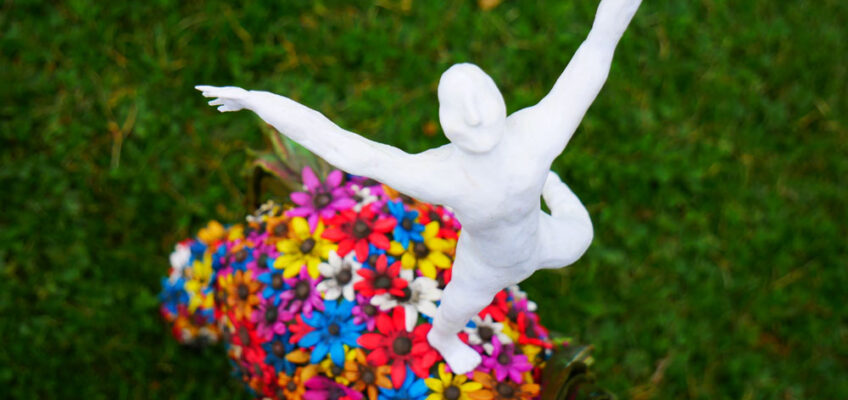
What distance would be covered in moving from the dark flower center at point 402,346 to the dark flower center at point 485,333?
0.18m

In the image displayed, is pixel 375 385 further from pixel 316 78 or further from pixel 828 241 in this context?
pixel 828 241

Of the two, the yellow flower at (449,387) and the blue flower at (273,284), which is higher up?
the blue flower at (273,284)

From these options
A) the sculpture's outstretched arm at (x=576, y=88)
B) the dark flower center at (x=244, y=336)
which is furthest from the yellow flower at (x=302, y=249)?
the sculpture's outstretched arm at (x=576, y=88)

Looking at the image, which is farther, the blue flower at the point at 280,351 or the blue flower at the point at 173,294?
the blue flower at the point at 173,294

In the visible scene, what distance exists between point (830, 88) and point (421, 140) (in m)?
1.97

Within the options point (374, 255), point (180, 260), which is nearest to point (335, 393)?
point (374, 255)

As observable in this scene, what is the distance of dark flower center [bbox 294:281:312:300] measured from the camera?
1.82 meters

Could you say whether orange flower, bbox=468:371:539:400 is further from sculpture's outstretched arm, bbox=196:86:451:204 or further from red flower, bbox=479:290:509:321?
sculpture's outstretched arm, bbox=196:86:451:204

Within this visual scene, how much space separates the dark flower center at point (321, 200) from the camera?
6.38ft

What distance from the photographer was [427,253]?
73.8 inches

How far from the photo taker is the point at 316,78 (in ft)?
10.5

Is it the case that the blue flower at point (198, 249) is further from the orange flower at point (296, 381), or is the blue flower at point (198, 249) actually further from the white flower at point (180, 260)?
the orange flower at point (296, 381)

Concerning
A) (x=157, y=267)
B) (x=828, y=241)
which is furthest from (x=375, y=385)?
(x=828, y=241)

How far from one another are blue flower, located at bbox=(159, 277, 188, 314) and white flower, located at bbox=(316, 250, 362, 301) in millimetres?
896
